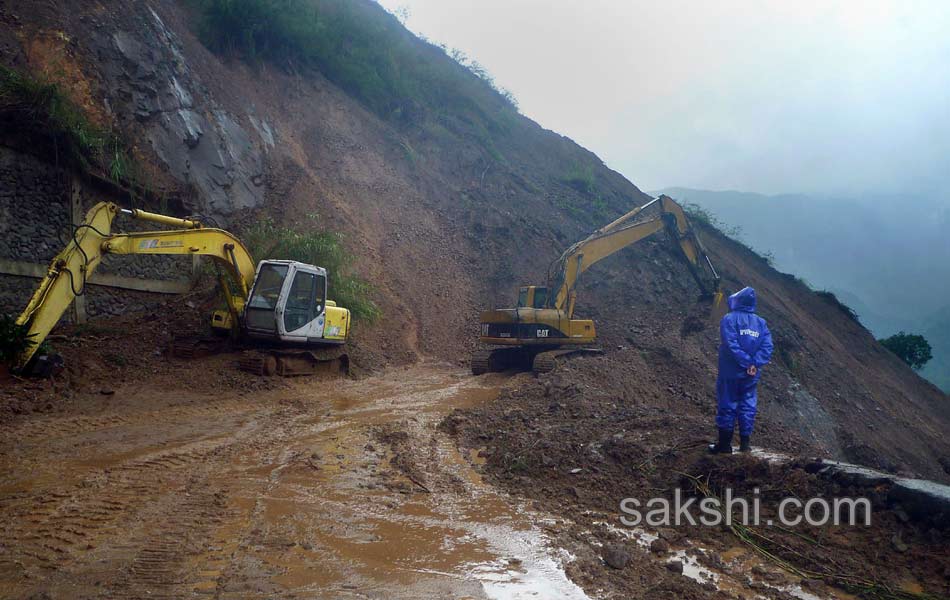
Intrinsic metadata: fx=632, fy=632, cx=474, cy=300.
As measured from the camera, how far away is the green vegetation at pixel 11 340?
27.1 feet

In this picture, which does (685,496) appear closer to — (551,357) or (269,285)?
(551,357)

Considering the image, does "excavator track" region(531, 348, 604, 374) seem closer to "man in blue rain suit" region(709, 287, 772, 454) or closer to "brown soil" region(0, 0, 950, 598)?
"brown soil" region(0, 0, 950, 598)

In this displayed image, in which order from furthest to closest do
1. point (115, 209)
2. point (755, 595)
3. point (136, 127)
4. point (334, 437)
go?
point (136, 127)
point (115, 209)
point (334, 437)
point (755, 595)

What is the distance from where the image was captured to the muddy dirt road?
3613 mm

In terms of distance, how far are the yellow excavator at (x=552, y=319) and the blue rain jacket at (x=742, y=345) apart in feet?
22.7

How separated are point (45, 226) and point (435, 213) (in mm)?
A: 13876

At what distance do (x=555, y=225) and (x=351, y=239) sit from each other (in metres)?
9.88

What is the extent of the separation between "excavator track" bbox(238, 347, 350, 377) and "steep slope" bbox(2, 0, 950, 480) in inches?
62.0

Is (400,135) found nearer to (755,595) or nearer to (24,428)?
(24,428)

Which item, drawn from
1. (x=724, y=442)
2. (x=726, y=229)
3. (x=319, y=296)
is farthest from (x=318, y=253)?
(x=726, y=229)

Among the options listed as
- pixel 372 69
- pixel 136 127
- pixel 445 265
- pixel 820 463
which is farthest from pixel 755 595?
pixel 372 69

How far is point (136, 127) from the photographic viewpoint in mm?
15000

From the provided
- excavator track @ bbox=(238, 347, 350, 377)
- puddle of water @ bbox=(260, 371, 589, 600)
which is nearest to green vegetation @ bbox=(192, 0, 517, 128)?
excavator track @ bbox=(238, 347, 350, 377)

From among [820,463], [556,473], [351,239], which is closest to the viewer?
[820,463]
